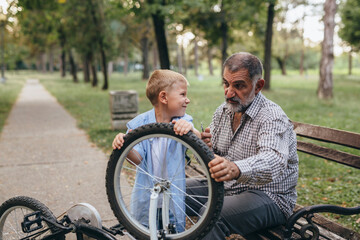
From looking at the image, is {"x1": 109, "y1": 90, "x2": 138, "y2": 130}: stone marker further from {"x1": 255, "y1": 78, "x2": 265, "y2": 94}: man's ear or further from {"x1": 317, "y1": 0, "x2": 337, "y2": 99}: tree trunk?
{"x1": 317, "y1": 0, "x2": 337, "y2": 99}: tree trunk

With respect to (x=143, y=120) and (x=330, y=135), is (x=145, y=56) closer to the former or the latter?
(x=330, y=135)

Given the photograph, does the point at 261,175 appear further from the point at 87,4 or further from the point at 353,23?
the point at 353,23

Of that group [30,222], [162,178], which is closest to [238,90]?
[162,178]

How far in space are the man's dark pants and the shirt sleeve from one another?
0.90 ft

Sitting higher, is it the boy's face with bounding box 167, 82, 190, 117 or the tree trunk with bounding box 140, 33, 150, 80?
the tree trunk with bounding box 140, 33, 150, 80

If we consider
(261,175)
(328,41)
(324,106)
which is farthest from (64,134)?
(328,41)

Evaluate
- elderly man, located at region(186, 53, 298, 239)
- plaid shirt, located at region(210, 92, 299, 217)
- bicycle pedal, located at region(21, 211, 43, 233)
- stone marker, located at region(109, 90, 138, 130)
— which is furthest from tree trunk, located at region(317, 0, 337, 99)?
bicycle pedal, located at region(21, 211, 43, 233)

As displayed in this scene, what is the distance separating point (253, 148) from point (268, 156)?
32 cm

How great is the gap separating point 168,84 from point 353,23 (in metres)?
26.4

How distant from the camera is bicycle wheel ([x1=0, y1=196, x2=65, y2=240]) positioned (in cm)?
254

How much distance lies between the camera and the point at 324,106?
13781mm

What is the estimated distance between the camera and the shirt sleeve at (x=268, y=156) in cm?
202

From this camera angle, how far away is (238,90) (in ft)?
7.90

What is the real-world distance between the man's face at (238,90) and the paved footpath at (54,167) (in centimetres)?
208
